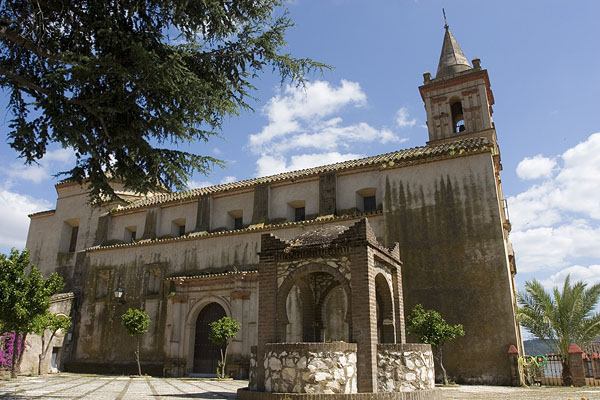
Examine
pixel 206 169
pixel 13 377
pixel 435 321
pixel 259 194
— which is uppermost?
pixel 259 194

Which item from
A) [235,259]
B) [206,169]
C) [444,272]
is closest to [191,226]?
[235,259]

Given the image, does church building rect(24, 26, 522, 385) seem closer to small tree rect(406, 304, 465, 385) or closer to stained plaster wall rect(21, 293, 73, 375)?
stained plaster wall rect(21, 293, 73, 375)

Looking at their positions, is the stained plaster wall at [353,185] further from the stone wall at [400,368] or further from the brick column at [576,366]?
the stone wall at [400,368]

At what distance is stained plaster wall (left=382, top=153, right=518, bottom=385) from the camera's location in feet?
57.6

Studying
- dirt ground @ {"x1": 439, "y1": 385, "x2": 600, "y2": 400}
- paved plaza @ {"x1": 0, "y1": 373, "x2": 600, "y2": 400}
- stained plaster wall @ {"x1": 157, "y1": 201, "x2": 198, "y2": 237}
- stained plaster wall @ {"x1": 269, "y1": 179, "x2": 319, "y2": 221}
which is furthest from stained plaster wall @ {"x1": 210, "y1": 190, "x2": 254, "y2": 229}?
dirt ground @ {"x1": 439, "y1": 385, "x2": 600, "y2": 400}

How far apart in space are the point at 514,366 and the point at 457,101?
1809 cm

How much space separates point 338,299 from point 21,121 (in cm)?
1437

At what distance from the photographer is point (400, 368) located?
33.0ft

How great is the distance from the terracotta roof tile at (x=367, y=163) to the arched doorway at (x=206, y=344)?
6.36 m

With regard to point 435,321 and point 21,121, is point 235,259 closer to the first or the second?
point 435,321

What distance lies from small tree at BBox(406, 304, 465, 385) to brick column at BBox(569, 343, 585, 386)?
419 centimetres

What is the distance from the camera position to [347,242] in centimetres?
1052

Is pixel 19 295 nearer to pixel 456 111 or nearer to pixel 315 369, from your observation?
pixel 315 369

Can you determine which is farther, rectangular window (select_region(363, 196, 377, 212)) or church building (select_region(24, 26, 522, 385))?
rectangular window (select_region(363, 196, 377, 212))
